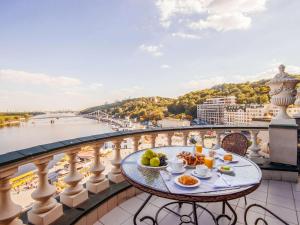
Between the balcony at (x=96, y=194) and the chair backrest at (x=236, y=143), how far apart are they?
61 centimetres

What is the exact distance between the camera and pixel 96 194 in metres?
1.90

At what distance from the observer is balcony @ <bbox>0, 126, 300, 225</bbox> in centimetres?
115

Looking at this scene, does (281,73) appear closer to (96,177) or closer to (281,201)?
(281,201)

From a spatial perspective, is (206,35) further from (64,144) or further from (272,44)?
(64,144)

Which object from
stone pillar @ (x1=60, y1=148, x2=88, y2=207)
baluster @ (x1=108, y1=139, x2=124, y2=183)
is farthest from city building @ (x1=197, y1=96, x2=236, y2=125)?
stone pillar @ (x1=60, y1=148, x2=88, y2=207)

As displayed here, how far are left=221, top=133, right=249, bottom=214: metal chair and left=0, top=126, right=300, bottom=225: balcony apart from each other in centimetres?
60

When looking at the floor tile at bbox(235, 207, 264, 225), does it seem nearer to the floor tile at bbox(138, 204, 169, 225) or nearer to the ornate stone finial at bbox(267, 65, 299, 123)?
the floor tile at bbox(138, 204, 169, 225)

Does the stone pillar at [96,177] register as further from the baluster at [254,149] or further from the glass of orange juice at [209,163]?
the baluster at [254,149]

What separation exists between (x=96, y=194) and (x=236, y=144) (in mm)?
2211

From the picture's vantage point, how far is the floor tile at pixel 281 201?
2049 millimetres

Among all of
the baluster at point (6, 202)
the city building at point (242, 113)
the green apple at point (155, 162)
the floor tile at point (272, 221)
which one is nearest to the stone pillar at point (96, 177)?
the green apple at point (155, 162)

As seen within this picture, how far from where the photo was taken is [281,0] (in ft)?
13.2

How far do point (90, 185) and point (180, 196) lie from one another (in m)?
1.33

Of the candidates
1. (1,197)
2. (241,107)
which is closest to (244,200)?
(1,197)
